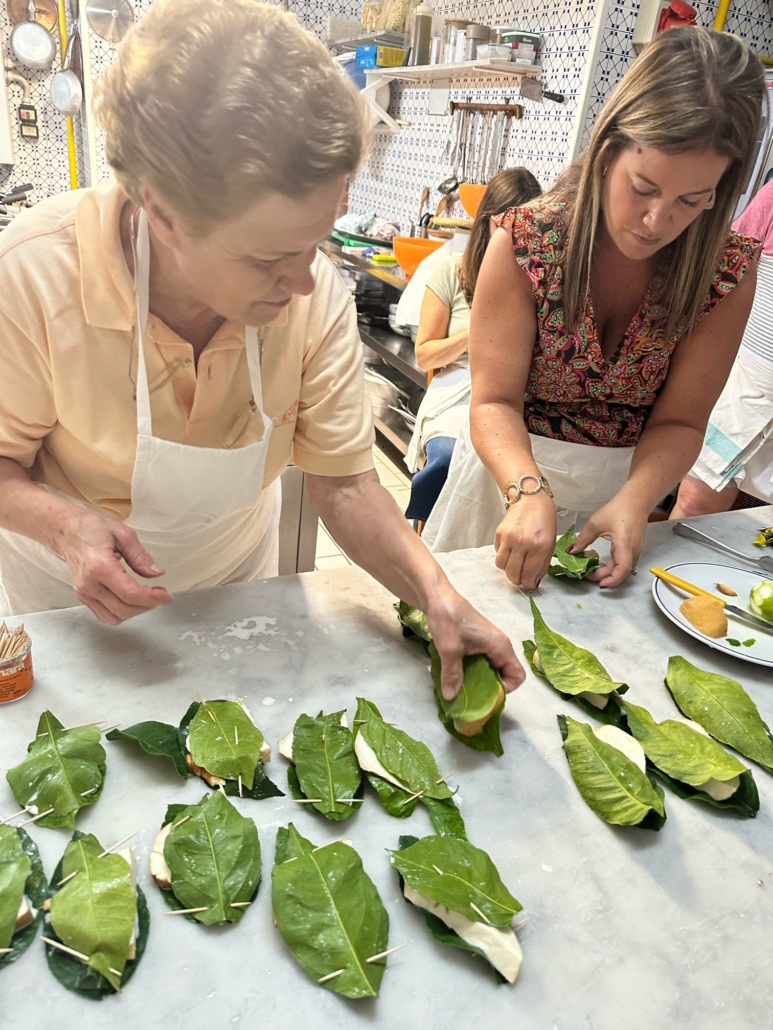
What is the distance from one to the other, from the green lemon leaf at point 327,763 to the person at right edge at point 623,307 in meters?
0.51

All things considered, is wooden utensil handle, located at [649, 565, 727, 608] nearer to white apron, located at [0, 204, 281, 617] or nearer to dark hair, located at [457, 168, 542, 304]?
white apron, located at [0, 204, 281, 617]

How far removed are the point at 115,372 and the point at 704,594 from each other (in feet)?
3.39

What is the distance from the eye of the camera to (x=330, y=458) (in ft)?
4.00

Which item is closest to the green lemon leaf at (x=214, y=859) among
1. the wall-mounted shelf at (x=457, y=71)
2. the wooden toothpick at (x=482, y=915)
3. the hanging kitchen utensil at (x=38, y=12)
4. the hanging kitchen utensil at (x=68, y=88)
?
the wooden toothpick at (x=482, y=915)

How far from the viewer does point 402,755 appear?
0.93 m

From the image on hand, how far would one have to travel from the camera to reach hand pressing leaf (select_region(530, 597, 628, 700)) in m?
1.08

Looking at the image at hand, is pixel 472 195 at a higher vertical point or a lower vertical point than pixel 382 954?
higher

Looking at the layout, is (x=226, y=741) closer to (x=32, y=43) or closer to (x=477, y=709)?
(x=477, y=709)

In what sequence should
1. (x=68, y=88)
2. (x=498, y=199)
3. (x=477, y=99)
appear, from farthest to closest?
(x=68, y=88), (x=477, y=99), (x=498, y=199)

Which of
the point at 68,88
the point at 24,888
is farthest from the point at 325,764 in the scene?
the point at 68,88

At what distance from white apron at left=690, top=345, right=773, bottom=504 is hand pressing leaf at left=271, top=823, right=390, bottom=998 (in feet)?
6.63

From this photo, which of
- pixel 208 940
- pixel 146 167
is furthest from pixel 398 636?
pixel 146 167

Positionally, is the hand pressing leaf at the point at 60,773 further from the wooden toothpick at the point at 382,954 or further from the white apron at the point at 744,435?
the white apron at the point at 744,435

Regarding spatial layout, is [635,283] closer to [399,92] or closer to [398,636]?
[398,636]
